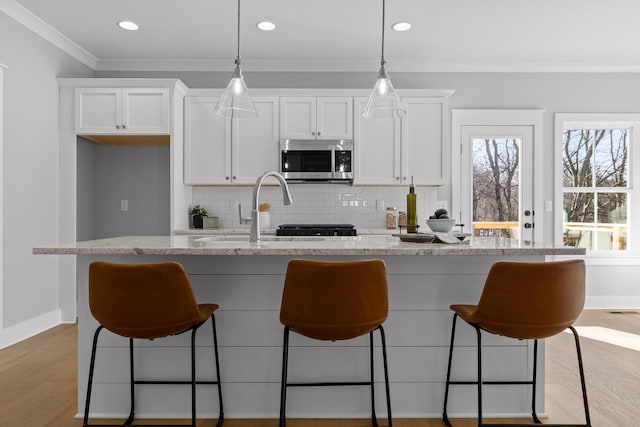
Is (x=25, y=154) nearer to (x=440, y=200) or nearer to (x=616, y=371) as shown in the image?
(x=440, y=200)

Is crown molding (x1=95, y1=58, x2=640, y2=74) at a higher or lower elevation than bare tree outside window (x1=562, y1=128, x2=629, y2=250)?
higher

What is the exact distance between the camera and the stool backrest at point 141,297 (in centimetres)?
169

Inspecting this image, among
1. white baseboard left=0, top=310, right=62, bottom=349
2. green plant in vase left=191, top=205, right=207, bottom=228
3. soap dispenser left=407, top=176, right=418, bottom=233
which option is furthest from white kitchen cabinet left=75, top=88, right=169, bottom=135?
soap dispenser left=407, top=176, right=418, bottom=233

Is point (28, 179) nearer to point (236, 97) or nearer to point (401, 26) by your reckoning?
point (236, 97)

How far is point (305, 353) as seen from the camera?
2.16 metres

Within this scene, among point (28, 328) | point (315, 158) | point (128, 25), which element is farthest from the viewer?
point (315, 158)

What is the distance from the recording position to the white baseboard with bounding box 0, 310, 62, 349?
326 centimetres

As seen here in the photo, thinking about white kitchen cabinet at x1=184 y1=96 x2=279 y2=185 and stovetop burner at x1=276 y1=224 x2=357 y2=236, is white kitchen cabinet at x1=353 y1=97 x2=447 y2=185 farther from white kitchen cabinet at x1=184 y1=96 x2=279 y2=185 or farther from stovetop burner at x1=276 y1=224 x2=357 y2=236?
white kitchen cabinet at x1=184 y1=96 x2=279 y2=185

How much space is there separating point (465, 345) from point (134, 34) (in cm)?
377

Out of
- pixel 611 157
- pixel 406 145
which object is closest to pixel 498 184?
pixel 406 145

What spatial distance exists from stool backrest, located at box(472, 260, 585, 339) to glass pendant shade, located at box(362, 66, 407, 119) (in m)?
1.06

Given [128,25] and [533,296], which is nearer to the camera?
[533,296]

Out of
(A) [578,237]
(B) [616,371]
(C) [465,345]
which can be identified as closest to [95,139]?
(C) [465,345]

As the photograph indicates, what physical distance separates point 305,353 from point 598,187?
4252 millimetres
